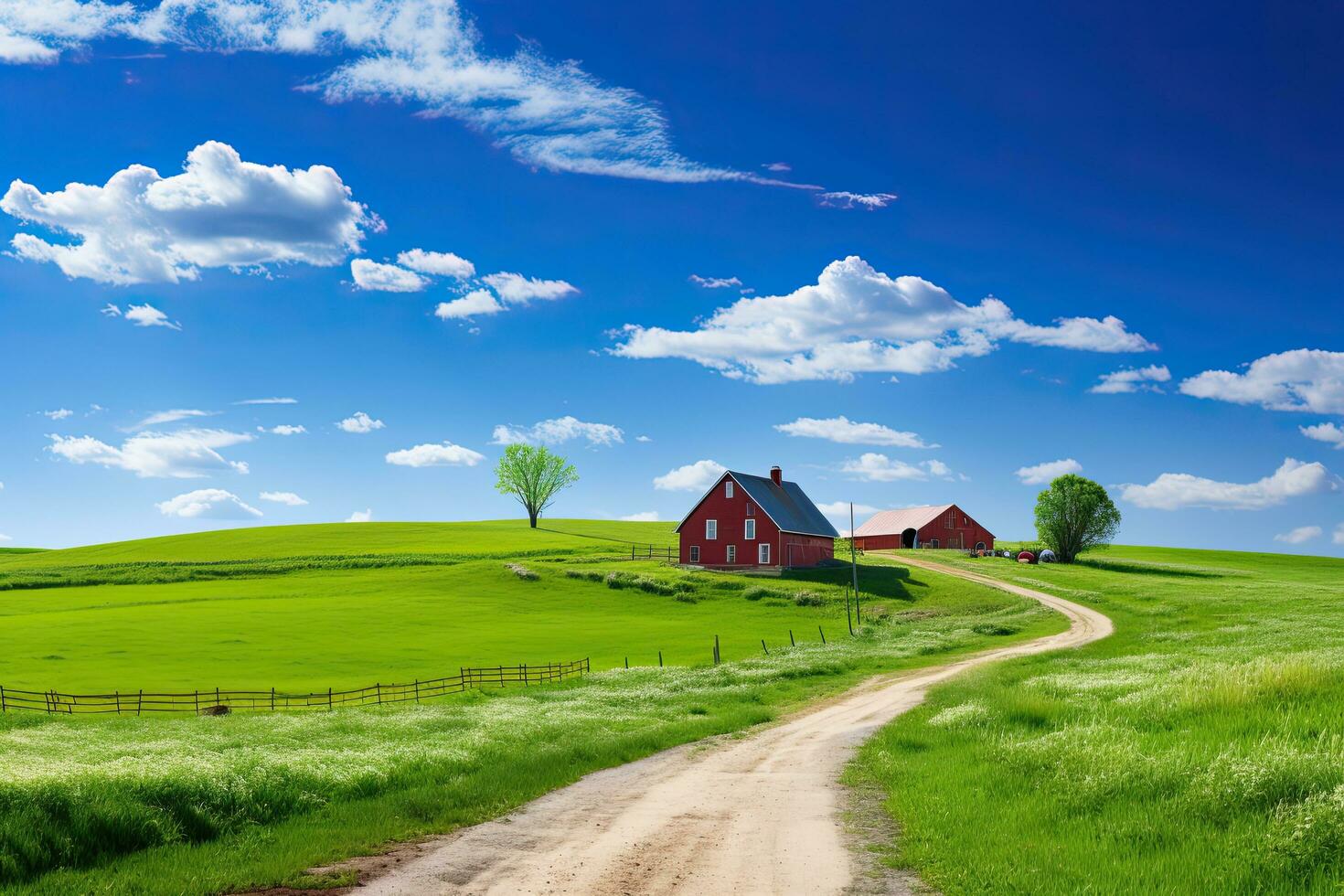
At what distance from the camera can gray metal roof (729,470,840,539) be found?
9175cm

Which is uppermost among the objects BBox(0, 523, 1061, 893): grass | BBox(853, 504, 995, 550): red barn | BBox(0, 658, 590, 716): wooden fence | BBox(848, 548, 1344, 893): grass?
BBox(853, 504, 995, 550): red barn

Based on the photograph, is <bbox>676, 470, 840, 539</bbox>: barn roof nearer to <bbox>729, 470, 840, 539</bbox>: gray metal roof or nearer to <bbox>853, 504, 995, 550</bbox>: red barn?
<bbox>729, 470, 840, 539</bbox>: gray metal roof

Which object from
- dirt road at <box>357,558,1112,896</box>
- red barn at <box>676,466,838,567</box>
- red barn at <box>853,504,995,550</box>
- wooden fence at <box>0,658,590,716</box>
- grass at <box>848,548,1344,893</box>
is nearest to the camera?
grass at <box>848,548,1344,893</box>

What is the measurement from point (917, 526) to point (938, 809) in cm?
11828

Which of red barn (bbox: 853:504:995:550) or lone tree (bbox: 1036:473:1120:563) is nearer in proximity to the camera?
lone tree (bbox: 1036:473:1120:563)

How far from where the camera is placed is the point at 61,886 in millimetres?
12070

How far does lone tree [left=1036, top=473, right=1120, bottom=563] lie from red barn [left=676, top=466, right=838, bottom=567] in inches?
1433

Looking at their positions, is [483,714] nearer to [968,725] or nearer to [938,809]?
[968,725]

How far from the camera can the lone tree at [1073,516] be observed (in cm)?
11462

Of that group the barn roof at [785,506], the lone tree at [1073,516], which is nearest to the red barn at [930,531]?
the lone tree at [1073,516]

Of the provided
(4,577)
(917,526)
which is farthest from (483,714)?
(917,526)

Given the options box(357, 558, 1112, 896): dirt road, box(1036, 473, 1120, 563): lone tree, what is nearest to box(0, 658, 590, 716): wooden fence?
box(357, 558, 1112, 896): dirt road

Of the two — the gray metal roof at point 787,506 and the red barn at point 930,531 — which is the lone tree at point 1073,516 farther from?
the gray metal roof at point 787,506

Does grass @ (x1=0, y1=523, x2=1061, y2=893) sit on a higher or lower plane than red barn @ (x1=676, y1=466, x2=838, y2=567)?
lower
